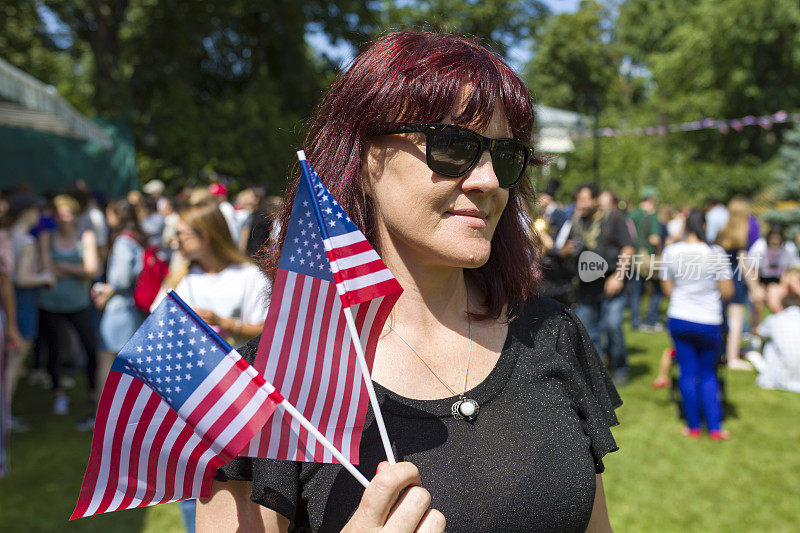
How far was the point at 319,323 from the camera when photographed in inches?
54.0

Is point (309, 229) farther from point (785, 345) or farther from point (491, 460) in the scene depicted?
point (785, 345)

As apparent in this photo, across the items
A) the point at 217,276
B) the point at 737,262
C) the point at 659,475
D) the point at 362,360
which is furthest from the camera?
the point at 659,475

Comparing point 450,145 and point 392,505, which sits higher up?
point 450,145

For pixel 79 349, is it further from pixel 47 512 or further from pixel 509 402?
pixel 509 402

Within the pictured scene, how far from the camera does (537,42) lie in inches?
1462

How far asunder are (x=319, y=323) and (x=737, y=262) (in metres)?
1.74

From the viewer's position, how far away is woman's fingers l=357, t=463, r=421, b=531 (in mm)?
1197

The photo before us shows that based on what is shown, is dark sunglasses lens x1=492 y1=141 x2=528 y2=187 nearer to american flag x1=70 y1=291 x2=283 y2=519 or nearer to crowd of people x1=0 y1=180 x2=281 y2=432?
american flag x1=70 y1=291 x2=283 y2=519

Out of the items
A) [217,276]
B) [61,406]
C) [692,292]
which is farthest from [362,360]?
[61,406]

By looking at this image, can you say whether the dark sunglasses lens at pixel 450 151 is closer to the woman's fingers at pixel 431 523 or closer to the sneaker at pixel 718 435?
the woman's fingers at pixel 431 523

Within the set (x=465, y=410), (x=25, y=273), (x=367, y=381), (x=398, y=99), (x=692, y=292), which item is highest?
(x=398, y=99)

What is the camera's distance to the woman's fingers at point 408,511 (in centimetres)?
120

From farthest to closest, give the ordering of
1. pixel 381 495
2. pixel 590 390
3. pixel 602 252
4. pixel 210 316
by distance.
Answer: pixel 210 316
pixel 602 252
pixel 590 390
pixel 381 495

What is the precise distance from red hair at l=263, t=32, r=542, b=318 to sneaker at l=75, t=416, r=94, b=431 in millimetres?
5679
